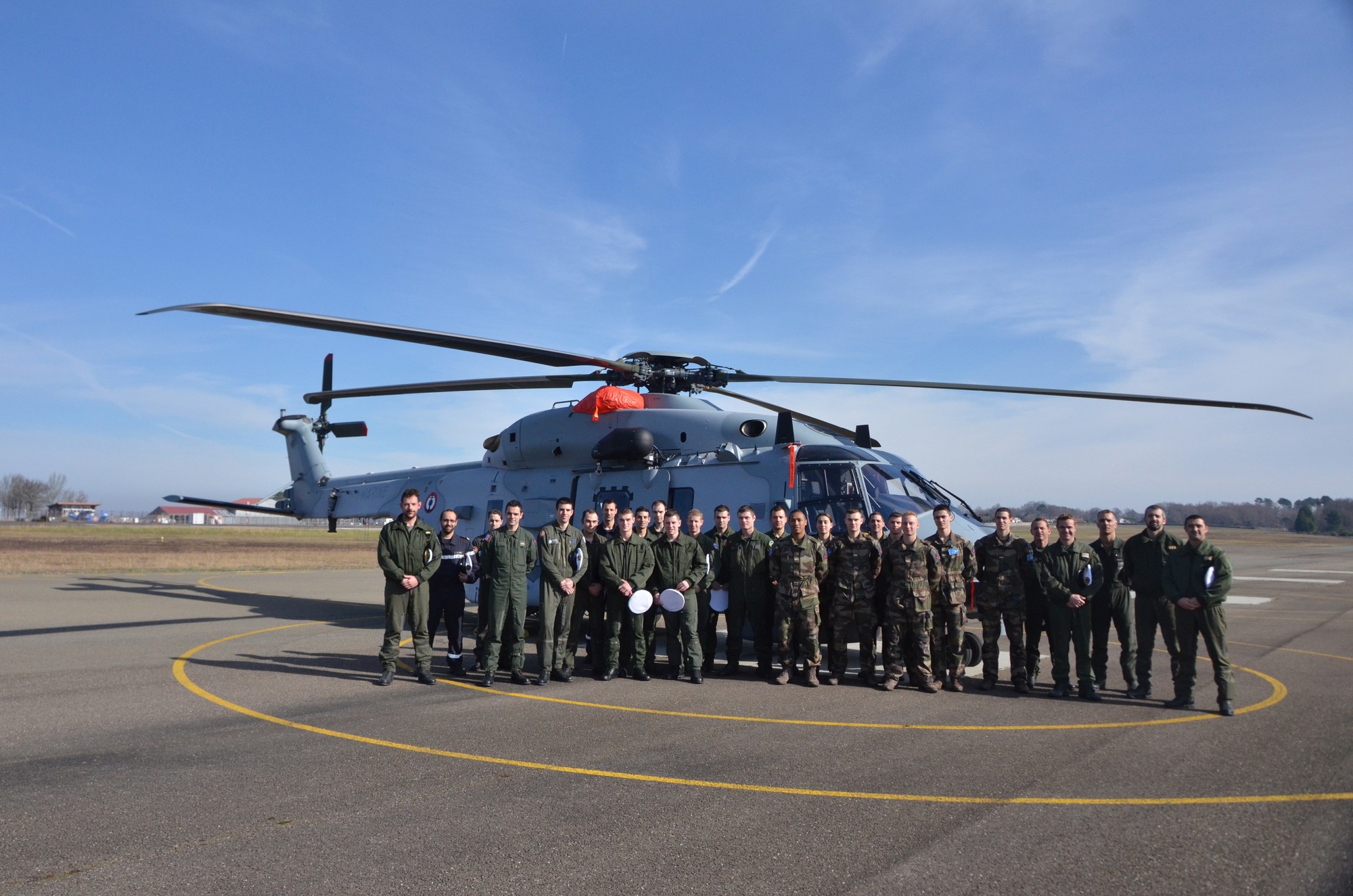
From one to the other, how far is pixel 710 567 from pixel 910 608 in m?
2.01

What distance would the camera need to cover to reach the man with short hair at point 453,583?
8.52 m

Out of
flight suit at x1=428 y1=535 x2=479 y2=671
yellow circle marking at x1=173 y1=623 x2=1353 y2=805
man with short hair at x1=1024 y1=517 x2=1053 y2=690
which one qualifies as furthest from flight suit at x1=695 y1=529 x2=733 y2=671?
yellow circle marking at x1=173 y1=623 x2=1353 y2=805

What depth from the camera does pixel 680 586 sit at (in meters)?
8.36

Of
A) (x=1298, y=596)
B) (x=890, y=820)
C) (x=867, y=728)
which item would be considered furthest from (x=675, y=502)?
(x=1298, y=596)

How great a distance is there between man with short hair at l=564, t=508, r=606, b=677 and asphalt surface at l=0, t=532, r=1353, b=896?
1.52ft

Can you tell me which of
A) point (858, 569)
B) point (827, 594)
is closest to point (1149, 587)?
point (858, 569)

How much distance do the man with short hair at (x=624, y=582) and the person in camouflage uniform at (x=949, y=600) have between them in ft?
9.21

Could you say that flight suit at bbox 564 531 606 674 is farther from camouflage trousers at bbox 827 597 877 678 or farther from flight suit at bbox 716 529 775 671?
camouflage trousers at bbox 827 597 877 678

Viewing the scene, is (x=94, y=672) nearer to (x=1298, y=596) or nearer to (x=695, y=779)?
(x=695, y=779)

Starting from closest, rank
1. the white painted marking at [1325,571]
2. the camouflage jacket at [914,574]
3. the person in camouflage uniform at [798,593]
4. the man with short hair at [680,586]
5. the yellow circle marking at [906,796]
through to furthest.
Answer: the yellow circle marking at [906,796], the camouflage jacket at [914,574], the person in camouflage uniform at [798,593], the man with short hair at [680,586], the white painted marking at [1325,571]

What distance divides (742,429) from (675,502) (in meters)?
1.30

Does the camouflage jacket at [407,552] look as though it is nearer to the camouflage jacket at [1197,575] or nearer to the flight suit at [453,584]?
the flight suit at [453,584]

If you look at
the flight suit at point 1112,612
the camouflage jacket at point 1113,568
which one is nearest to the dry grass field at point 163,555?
the flight suit at point 1112,612

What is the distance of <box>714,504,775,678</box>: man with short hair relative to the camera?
8461 mm
